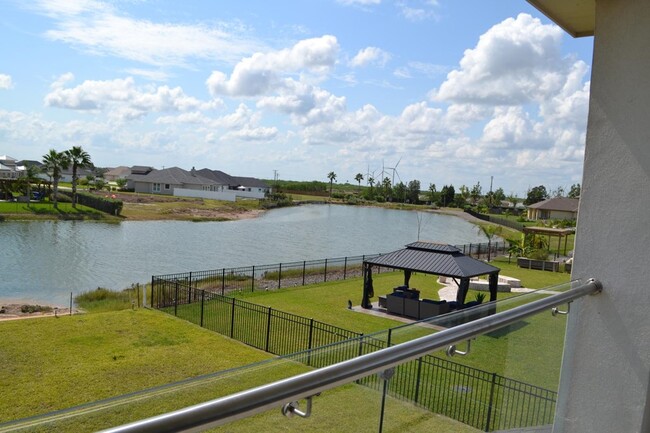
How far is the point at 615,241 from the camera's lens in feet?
7.29

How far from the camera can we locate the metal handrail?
91 cm

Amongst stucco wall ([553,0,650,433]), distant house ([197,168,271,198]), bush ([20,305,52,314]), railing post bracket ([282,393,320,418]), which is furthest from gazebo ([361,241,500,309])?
distant house ([197,168,271,198])

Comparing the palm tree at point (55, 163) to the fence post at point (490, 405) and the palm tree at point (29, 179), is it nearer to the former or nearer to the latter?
the palm tree at point (29, 179)

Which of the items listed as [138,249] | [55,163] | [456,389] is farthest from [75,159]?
[456,389]

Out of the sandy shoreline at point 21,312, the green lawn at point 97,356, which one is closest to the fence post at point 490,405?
the green lawn at point 97,356

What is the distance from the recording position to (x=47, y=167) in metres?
53.7

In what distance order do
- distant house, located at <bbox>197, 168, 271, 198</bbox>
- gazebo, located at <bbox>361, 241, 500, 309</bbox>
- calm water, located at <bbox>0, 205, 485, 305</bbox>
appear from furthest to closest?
distant house, located at <bbox>197, 168, 271, 198</bbox>
calm water, located at <bbox>0, 205, 485, 305</bbox>
gazebo, located at <bbox>361, 241, 500, 309</bbox>

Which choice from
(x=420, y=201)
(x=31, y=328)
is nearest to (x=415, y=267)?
(x=31, y=328)

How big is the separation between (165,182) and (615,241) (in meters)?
91.0

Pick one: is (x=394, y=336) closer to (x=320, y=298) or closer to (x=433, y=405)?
(x=433, y=405)

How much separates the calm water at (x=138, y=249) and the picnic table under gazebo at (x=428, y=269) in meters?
11.4

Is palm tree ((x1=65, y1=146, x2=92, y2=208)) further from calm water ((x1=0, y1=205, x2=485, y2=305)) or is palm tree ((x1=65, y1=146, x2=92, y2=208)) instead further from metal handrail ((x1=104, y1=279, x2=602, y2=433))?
metal handrail ((x1=104, y1=279, x2=602, y2=433))

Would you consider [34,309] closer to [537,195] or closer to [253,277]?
[253,277]

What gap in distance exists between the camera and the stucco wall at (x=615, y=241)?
7.11 ft
